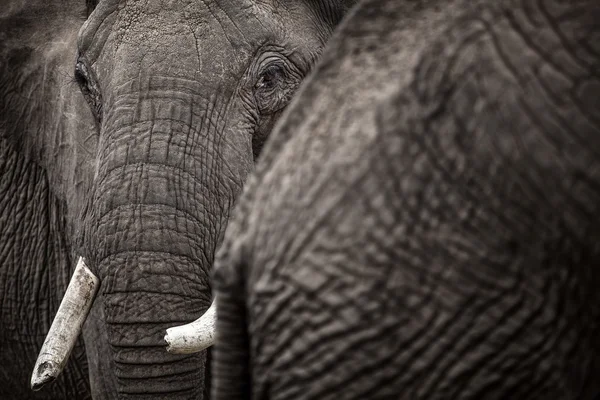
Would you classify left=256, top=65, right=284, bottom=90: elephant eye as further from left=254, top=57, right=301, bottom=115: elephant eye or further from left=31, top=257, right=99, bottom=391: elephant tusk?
left=31, top=257, right=99, bottom=391: elephant tusk

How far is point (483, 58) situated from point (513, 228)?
0.63ft

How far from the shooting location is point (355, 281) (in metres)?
1.36

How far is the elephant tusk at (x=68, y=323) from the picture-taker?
2914 millimetres

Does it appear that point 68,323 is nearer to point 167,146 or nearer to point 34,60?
point 167,146

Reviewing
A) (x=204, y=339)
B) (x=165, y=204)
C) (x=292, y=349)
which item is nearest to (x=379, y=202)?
(x=292, y=349)

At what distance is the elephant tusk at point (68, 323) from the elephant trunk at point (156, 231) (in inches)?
1.8

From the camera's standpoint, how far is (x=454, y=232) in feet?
Result: 4.43

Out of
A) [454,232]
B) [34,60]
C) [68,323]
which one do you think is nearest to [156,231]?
[68,323]

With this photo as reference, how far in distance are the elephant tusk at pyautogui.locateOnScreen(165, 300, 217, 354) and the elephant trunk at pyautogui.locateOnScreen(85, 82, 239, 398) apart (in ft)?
0.96

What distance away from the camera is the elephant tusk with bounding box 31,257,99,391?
2914mm

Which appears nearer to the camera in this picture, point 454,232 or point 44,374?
point 454,232

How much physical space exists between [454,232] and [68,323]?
5.91 ft

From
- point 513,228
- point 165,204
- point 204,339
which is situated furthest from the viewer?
point 165,204

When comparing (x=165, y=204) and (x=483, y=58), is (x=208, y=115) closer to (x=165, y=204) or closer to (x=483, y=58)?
(x=165, y=204)
